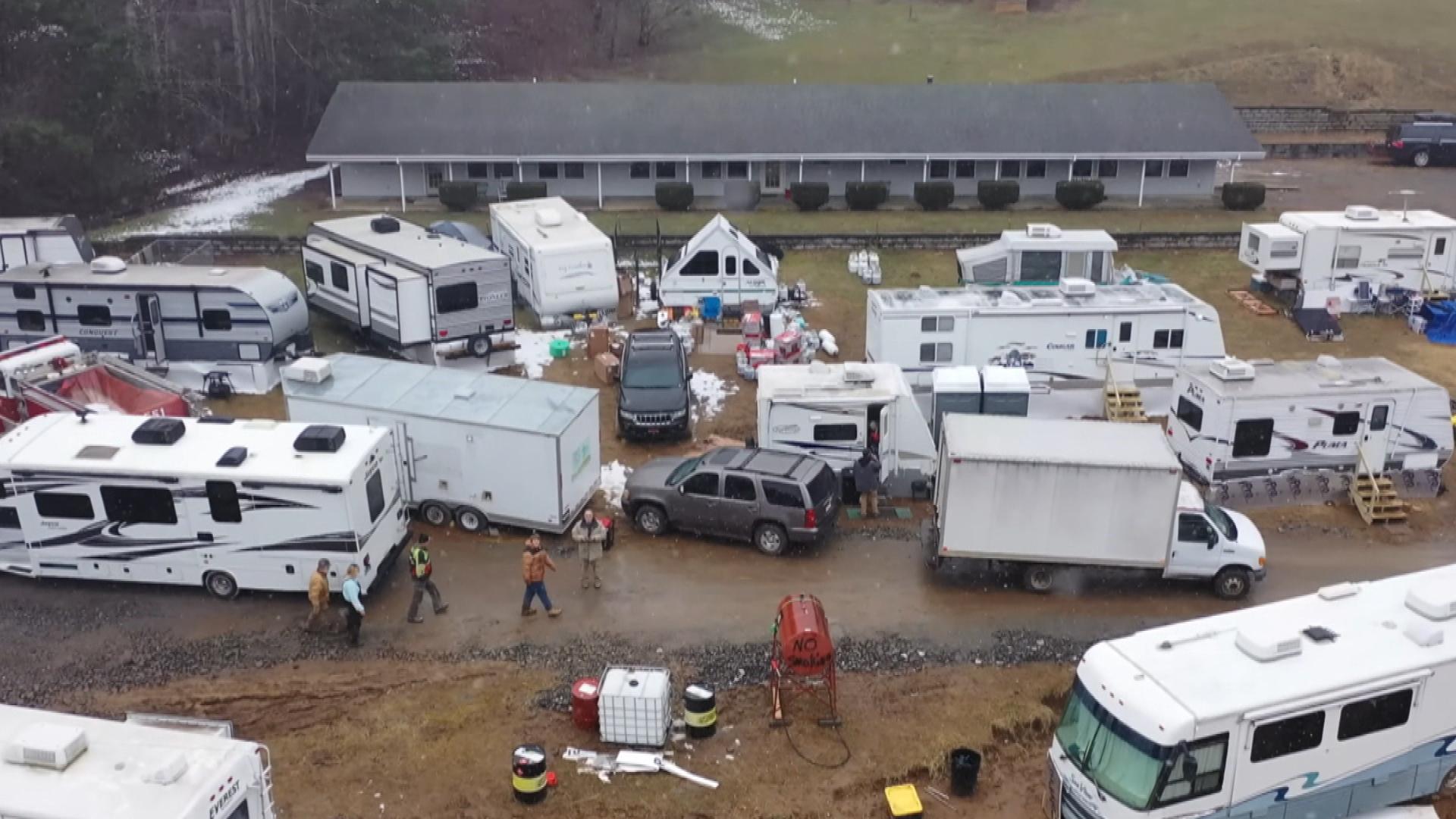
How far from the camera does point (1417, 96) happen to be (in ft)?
185

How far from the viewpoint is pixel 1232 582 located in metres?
17.1

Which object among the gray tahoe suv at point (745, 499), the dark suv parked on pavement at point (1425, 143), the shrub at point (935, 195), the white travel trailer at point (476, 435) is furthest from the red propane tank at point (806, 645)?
the dark suv parked on pavement at point (1425, 143)

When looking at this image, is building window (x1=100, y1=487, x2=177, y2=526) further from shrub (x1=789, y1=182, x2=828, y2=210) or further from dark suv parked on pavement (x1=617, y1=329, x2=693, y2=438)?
shrub (x1=789, y1=182, x2=828, y2=210)

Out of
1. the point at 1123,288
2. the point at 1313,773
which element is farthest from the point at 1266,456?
the point at 1313,773

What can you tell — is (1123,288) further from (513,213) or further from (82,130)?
(82,130)

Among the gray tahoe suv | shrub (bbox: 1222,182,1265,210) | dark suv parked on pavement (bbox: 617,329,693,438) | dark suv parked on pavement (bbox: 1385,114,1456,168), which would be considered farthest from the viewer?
dark suv parked on pavement (bbox: 1385,114,1456,168)

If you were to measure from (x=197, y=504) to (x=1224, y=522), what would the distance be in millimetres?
13989

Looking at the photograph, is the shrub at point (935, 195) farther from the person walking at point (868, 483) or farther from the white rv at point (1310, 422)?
the person walking at point (868, 483)

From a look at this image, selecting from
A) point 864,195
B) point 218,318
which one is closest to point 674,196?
point 864,195

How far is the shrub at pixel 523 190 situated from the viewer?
38.8 m

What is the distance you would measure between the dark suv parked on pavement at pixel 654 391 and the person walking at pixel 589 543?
4.82m

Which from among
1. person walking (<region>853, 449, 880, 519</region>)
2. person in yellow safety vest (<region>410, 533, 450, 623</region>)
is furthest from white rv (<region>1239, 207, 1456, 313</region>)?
person in yellow safety vest (<region>410, 533, 450, 623</region>)

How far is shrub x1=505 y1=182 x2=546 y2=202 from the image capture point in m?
38.8

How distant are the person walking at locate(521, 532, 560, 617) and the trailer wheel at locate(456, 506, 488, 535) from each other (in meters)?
2.24
